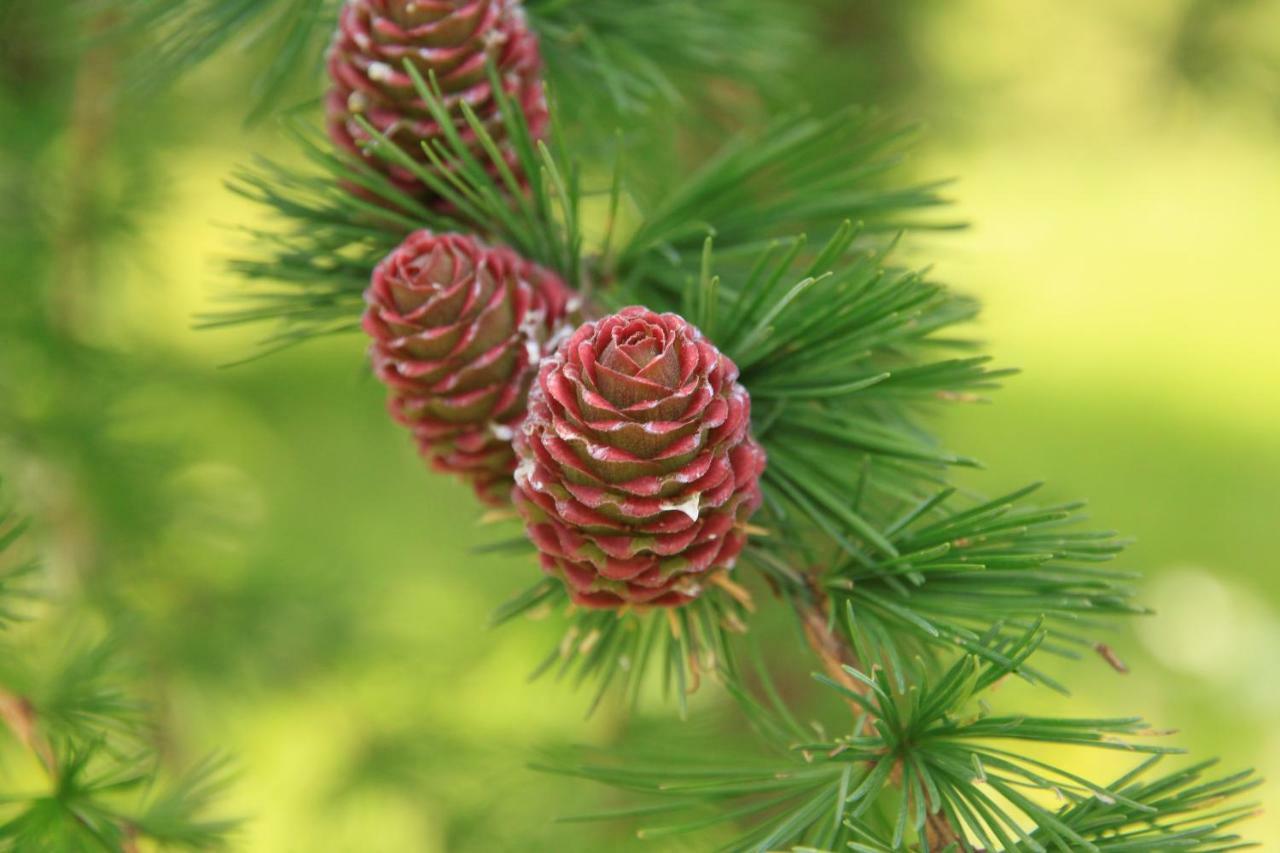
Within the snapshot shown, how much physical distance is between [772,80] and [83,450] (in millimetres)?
525

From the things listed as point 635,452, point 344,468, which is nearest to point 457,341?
point 635,452

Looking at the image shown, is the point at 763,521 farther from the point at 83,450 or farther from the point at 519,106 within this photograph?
the point at 83,450

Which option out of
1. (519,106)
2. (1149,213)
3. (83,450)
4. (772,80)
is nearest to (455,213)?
(519,106)

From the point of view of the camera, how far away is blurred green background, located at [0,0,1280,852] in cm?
83

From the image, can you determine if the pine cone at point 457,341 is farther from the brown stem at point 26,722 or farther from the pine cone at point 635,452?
the brown stem at point 26,722

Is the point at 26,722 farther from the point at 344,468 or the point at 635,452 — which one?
the point at 344,468

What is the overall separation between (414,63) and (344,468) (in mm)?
1046

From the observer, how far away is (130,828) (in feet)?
1.44

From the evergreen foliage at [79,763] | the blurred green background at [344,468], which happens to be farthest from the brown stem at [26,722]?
the blurred green background at [344,468]

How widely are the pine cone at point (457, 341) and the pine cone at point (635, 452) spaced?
0.12 feet

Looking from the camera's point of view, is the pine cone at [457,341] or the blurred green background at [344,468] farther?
the blurred green background at [344,468]

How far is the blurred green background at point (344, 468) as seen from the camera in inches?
32.7

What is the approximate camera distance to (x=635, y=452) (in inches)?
14.3

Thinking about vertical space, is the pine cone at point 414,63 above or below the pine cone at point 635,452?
above
